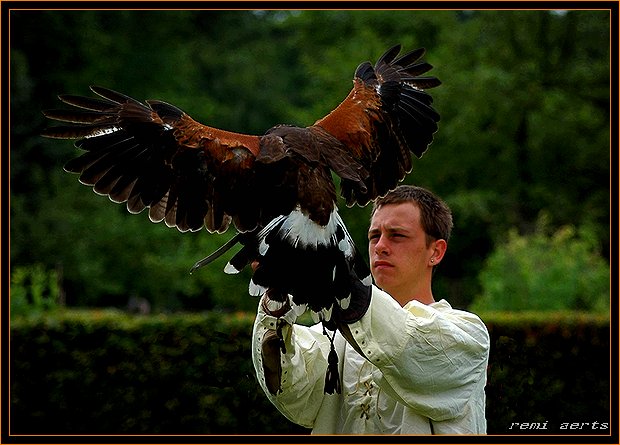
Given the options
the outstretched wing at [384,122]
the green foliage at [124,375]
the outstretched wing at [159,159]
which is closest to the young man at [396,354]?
the outstretched wing at [384,122]

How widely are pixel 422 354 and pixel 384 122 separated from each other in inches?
67.3

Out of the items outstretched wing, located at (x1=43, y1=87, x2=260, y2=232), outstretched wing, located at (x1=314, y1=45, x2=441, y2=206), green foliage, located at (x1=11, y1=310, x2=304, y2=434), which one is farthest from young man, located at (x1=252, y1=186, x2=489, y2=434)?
green foliage, located at (x1=11, y1=310, x2=304, y2=434)

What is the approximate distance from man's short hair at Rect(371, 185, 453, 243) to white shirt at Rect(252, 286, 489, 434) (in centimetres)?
33

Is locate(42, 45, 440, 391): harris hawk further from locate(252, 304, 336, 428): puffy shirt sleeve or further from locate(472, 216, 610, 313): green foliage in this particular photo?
locate(472, 216, 610, 313): green foliage

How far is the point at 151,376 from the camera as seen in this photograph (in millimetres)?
8891

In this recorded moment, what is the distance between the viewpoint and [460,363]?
3.66 m

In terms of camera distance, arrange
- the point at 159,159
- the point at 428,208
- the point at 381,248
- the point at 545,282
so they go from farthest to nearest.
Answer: the point at 545,282 < the point at 159,159 < the point at 428,208 < the point at 381,248

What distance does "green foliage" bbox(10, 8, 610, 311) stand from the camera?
21.5m

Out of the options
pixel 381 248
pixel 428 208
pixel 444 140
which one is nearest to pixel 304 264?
pixel 381 248

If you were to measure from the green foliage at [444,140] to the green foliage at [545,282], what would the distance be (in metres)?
4.94

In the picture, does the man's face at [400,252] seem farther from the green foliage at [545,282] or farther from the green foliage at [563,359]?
the green foliage at [545,282]

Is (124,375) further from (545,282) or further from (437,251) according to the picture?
(545,282)

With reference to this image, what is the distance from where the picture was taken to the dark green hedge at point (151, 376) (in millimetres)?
8625

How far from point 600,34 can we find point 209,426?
56.4 feet
